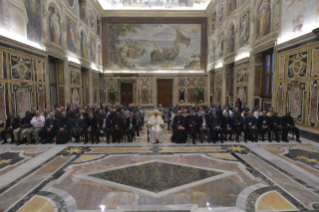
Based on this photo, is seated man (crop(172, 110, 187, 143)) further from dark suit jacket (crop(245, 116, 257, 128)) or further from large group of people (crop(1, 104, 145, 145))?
dark suit jacket (crop(245, 116, 257, 128))

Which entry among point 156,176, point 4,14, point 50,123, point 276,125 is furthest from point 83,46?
point 276,125

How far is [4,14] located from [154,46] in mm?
14114

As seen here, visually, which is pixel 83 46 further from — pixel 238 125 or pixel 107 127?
pixel 238 125

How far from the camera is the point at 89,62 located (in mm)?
15609

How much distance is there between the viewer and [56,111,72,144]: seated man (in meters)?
7.07

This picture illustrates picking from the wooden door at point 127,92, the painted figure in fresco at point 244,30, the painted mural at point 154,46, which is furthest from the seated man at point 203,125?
the wooden door at point 127,92

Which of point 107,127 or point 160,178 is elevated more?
point 107,127

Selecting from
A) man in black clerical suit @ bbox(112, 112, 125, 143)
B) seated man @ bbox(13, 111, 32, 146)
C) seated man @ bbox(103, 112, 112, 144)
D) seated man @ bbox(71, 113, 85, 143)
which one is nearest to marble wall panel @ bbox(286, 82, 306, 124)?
man in black clerical suit @ bbox(112, 112, 125, 143)

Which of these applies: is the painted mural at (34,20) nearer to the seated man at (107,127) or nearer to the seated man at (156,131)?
the seated man at (107,127)

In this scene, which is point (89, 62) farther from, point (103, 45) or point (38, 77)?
point (38, 77)

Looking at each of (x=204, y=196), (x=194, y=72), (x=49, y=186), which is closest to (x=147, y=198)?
(x=204, y=196)

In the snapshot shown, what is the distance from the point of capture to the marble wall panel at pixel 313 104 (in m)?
6.72

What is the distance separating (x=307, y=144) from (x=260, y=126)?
62.2 inches

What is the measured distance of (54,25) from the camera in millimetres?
10266
